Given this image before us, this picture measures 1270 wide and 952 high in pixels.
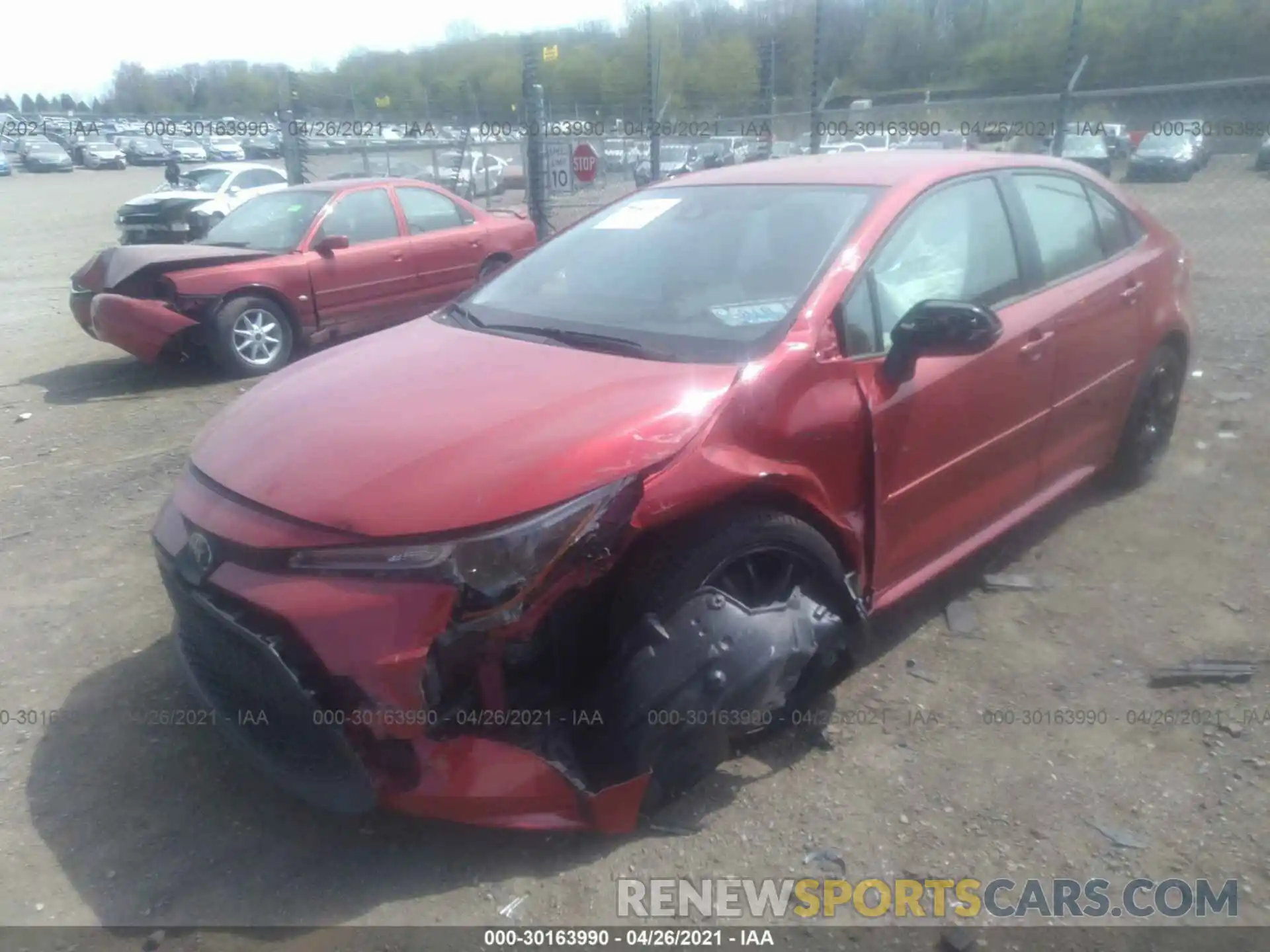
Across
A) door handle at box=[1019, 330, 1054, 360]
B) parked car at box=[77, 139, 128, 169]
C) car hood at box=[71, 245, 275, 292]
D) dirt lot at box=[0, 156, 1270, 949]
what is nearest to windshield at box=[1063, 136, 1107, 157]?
dirt lot at box=[0, 156, 1270, 949]

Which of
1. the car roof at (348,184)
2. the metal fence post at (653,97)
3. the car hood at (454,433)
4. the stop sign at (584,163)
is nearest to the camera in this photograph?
the car hood at (454,433)

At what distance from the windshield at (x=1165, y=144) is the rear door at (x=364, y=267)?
11524 millimetres

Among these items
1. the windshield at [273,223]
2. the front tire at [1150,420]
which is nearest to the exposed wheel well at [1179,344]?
the front tire at [1150,420]

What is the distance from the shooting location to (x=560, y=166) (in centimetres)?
1084

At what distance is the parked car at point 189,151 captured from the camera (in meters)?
37.7

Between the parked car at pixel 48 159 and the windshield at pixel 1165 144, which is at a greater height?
the parked car at pixel 48 159

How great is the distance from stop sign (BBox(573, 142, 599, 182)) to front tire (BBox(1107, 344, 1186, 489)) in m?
7.59

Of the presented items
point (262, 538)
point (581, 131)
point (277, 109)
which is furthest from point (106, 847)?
point (581, 131)

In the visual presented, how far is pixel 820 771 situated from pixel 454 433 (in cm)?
150

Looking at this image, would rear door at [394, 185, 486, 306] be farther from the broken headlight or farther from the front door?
the broken headlight

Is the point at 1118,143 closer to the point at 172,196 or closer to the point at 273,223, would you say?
the point at 273,223

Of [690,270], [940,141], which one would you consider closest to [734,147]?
[940,141]

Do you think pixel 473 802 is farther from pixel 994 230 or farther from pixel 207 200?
pixel 207 200

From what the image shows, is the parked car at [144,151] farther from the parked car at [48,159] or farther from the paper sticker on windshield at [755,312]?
the paper sticker on windshield at [755,312]
